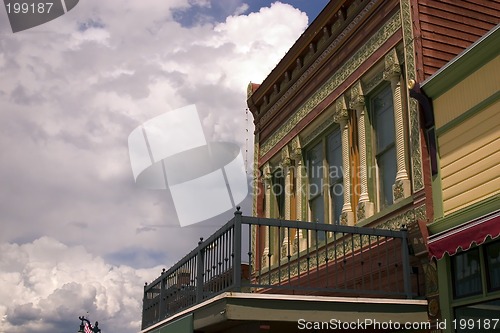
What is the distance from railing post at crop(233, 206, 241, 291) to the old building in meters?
0.02

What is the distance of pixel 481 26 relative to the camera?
10836 mm

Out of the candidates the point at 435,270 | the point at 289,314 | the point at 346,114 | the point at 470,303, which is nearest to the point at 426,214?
the point at 435,270

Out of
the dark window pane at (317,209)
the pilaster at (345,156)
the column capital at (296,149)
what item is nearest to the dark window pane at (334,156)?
the pilaster at (345,156)

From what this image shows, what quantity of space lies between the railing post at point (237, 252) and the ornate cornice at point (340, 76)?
462cm

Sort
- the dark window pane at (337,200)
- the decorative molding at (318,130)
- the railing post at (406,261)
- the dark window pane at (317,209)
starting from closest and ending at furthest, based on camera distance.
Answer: the railing post at (406,261) < the dark window pane at (337,200) < the decorative molding at (318,130) < the dark window pane at (317,209)

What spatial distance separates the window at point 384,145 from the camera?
1101cm

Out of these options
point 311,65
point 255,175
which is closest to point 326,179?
point 311,65

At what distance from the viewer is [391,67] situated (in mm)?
10766

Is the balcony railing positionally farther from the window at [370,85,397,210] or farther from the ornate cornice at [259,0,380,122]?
the ornate cornice at [259,0,380,122]

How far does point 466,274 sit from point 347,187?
3.84 metres

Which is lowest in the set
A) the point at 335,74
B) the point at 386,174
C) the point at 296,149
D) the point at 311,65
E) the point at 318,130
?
the point at 386,174

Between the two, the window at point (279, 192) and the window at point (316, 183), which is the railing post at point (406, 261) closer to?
the window at point (316, 183)

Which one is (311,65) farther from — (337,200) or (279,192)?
Answer: (279,192)

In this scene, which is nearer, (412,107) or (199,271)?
(199,271)
